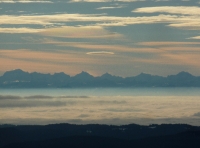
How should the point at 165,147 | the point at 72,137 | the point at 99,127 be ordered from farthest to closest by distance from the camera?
the point at 99,127
the point at 72,137
the point at 165,147

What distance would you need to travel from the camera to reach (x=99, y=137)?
9969 centimetres

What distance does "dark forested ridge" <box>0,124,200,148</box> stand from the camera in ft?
310

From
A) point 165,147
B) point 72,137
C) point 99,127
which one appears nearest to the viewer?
point 165,147

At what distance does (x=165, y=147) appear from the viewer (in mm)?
92062

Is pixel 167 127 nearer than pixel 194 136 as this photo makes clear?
No

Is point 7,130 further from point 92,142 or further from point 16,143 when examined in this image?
point 92,142

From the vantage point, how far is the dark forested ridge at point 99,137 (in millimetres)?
94588

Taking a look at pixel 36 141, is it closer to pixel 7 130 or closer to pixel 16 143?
pixel 16 143

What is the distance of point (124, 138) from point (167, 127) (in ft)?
36.0

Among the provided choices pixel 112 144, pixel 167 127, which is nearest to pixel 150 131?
pixel 167 127

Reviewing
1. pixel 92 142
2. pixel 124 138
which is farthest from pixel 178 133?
pixel 92 142

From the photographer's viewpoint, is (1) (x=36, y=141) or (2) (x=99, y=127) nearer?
(1) (x=36, y=141)

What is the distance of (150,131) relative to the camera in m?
103

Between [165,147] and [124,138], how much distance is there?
10.4m
